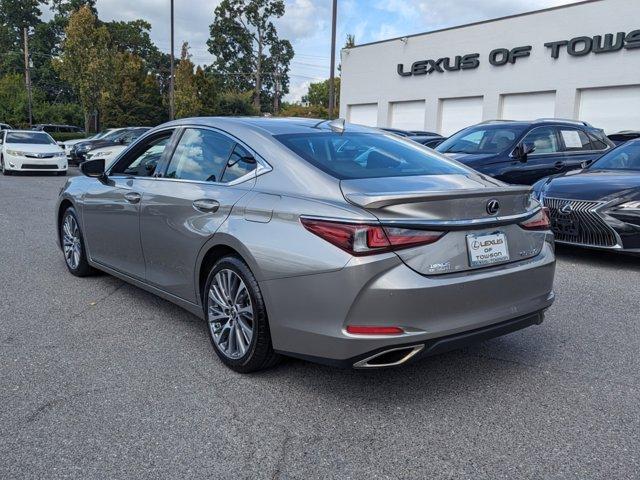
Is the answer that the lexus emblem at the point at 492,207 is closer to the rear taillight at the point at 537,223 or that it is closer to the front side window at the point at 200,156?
the rear taillight at the point at 537,223

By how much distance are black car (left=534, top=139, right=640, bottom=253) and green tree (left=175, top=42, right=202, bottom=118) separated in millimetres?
41885

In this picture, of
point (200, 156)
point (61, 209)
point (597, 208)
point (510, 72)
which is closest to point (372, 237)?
point (200, 156)

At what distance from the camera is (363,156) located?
12.6ft

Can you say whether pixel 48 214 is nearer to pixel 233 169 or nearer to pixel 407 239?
pixel 233 169

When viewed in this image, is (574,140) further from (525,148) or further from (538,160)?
(525,148)

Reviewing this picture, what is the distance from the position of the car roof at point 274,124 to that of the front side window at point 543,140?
6.24 meters

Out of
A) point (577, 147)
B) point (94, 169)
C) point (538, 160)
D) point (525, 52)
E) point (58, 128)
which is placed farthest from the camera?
point (58, 128)

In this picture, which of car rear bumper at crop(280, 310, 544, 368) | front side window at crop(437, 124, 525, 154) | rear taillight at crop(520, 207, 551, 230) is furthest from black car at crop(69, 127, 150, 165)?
car rear bumper at crop(280, 310, 544, 368)

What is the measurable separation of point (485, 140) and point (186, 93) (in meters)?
40.2

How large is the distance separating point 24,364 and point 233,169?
69.1 inches

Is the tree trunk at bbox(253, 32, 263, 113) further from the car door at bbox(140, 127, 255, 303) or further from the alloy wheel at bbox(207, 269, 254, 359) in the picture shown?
the alloy wheel at bbox(207, 269, 254, 359)

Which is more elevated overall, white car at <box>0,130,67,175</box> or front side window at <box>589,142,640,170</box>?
front side window at <box>589,142,640,170</box>

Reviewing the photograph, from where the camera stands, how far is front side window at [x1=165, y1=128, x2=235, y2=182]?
404 centimetres

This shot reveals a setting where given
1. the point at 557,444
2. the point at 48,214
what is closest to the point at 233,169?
the point at 557,444
